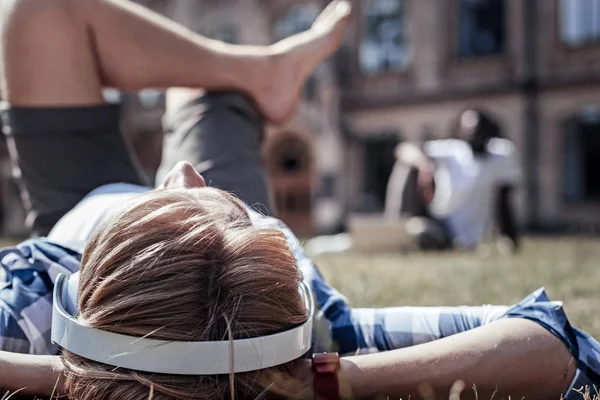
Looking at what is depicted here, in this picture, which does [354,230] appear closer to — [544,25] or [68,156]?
[68,156]

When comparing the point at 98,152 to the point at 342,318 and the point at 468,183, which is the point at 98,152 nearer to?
the point at 342,318

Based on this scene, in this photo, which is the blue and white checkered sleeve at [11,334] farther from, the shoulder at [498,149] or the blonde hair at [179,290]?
the shoulder at [498,149]

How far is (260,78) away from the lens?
6.63 ft

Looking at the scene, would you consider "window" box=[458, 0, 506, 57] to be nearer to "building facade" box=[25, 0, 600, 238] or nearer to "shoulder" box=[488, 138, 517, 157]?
"building facade" box=[25, 0, 600, 238]

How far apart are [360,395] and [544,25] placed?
39.7 feet

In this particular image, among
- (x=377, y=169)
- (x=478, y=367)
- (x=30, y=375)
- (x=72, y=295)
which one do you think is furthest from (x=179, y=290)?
(x=377, y=169)

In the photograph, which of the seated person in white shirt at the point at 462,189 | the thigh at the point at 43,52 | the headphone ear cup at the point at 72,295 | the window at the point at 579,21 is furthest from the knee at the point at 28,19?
the window at the point at 579,21

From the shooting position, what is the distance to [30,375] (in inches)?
41.3

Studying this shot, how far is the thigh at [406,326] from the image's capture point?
121 cm

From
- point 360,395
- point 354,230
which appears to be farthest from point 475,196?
point 360,395

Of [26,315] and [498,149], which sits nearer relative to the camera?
[26,315]

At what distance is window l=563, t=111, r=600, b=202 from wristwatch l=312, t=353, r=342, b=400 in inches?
457

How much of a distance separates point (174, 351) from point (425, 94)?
1274 centimetres

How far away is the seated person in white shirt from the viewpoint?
19.1 ft
